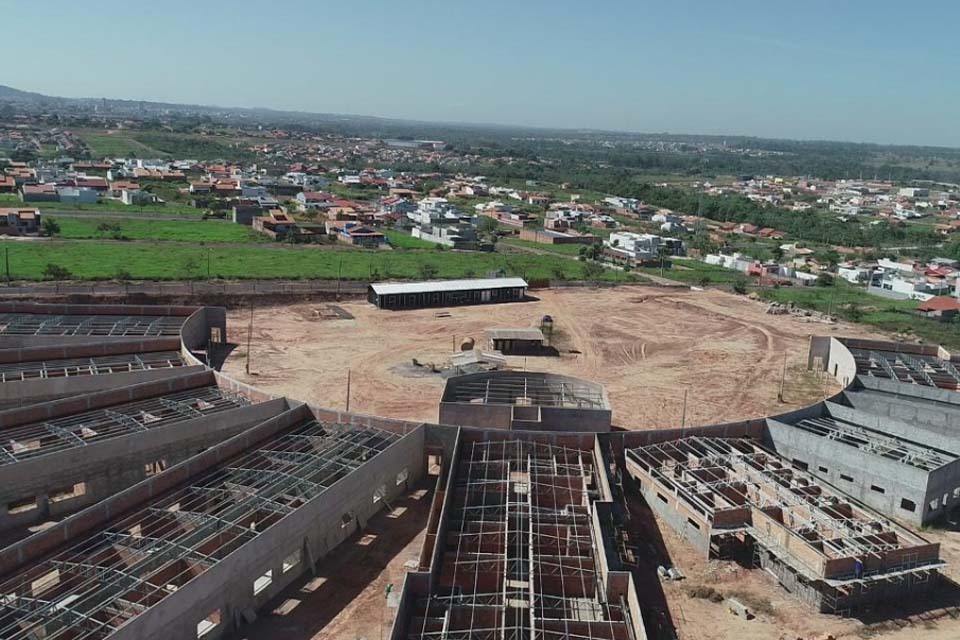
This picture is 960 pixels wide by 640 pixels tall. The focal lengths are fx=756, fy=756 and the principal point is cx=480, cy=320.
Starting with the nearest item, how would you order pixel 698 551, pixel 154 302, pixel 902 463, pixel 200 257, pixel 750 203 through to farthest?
pixel 698 551
pixel 902 463
pixel 154 302
pixel 200 257
pixel 750 203

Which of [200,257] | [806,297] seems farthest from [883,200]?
[200,257]

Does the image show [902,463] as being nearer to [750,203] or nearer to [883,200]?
[750,203]

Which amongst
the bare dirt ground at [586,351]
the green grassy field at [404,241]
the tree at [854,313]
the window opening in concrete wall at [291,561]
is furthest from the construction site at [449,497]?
the green grassy field at [404,241]

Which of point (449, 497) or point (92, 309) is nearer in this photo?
point (449, 497)

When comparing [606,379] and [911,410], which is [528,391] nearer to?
[606,379]

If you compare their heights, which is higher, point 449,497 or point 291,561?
point 449,497

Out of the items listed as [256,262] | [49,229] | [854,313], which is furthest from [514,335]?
[49,229]

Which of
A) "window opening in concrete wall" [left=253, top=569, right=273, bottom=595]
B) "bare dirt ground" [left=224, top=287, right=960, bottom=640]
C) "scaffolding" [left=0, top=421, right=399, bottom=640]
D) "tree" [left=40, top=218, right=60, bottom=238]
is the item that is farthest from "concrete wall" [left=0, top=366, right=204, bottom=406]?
"tree" [left=40, top=218, right=60, bottom=238]
